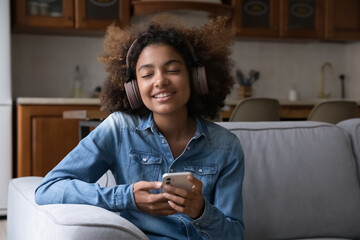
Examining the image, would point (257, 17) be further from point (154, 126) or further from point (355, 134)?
point (154, 126)

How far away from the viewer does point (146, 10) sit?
4449 millimetres

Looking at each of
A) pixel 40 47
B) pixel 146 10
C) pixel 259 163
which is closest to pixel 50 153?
pixel 40 47

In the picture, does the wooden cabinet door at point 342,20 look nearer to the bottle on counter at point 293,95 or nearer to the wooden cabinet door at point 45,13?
the bottle on counter at point 293,95

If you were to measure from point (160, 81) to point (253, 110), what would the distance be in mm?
2275

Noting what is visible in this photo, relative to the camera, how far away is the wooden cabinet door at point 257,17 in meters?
4.77

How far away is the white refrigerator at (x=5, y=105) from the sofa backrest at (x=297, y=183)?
8.02 ft

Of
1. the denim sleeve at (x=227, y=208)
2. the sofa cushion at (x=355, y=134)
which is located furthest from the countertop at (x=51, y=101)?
the denim sleeve at (x=227, y=208)

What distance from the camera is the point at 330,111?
11.7ft

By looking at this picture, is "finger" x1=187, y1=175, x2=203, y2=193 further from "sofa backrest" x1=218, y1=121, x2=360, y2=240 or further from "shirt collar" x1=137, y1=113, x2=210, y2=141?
"sofa backrest" x1=218, y1=121, x2=360, y2=240

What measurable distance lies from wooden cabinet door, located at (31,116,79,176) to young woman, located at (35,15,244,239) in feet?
8.37

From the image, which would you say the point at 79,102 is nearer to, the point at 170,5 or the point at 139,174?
the point at 170,5

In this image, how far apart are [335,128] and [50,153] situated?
99.9 inches

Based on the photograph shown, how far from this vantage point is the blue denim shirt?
4.24 feet

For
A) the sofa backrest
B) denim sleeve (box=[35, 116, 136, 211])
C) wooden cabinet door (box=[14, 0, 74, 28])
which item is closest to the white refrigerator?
wooden cabinet door (box=[14, 0, 74, 28])
